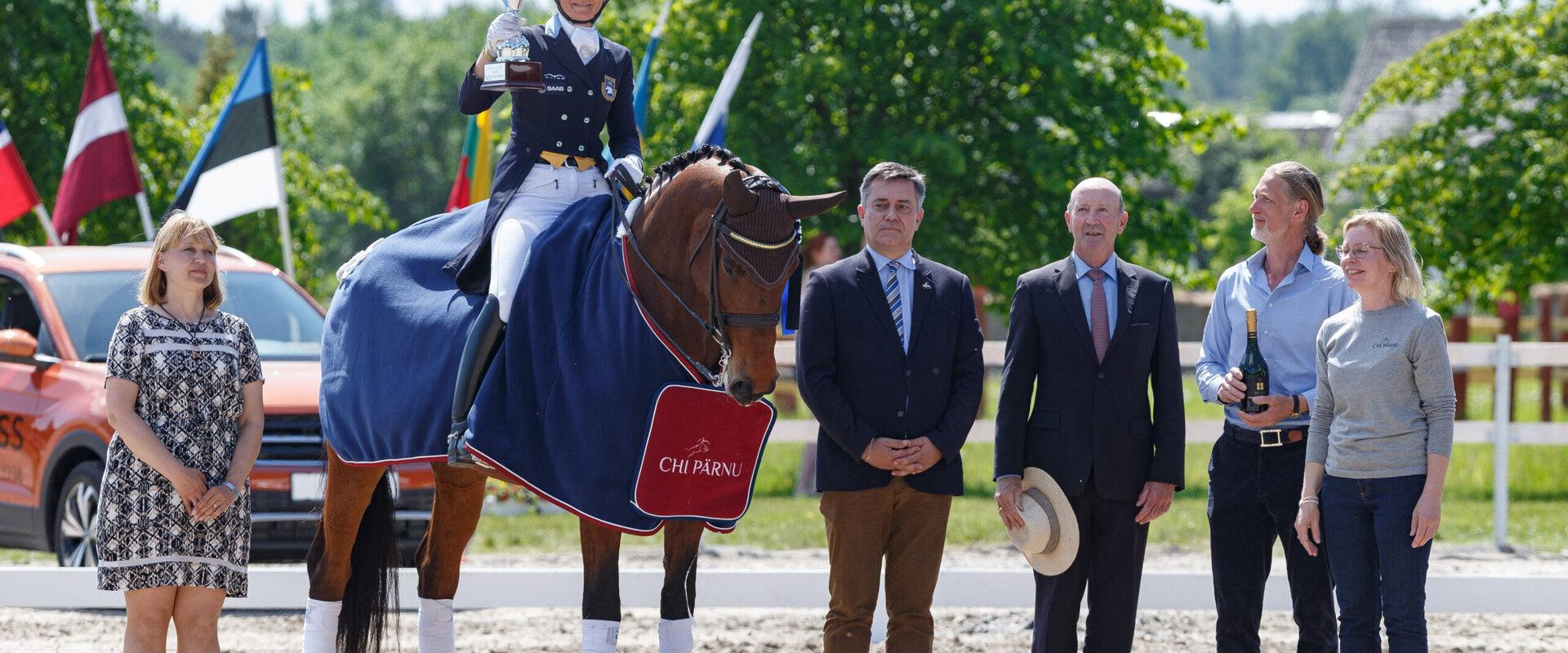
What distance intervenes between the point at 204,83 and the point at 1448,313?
32130 mm

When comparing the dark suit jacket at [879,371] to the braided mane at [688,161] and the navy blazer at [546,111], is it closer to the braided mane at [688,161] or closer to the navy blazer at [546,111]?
the braided mane at [688,161]

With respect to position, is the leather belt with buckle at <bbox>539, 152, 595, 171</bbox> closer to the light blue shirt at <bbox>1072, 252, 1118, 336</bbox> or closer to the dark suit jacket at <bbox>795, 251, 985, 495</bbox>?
the dark suit jacket at <bbox>795, 251, 985, 495</bbox>

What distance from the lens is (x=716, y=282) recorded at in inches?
181

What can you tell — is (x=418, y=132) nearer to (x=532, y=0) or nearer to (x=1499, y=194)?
(x=532, y=0)

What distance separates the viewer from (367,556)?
235 inches

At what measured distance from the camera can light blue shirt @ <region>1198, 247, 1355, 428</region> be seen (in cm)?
545

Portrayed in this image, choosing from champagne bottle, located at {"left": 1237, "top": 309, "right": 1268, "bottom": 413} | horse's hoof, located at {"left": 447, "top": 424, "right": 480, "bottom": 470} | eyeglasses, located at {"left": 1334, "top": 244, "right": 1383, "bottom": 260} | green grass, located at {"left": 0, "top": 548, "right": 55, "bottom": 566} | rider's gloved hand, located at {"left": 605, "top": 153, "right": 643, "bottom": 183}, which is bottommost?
green grass, located at {"left": 0, "top": 548, "right": 55, "bottom": 566}

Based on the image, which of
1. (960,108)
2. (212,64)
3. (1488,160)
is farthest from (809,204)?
(212,64)

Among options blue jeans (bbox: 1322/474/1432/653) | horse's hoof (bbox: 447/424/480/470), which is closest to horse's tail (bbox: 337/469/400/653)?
horse's hoof (bbox: 447/424/480/470)

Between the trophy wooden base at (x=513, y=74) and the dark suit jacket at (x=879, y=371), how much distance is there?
1136mm

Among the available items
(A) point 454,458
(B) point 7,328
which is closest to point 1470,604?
(A) point 454,458

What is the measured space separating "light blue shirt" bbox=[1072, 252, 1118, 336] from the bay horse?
120cm

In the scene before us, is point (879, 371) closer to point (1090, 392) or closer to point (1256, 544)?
Answer: point (1090, 392)

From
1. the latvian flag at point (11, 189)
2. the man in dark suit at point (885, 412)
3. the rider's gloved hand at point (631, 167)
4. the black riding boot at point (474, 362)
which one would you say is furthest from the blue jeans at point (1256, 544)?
the latvian flag at point (11, 189)
